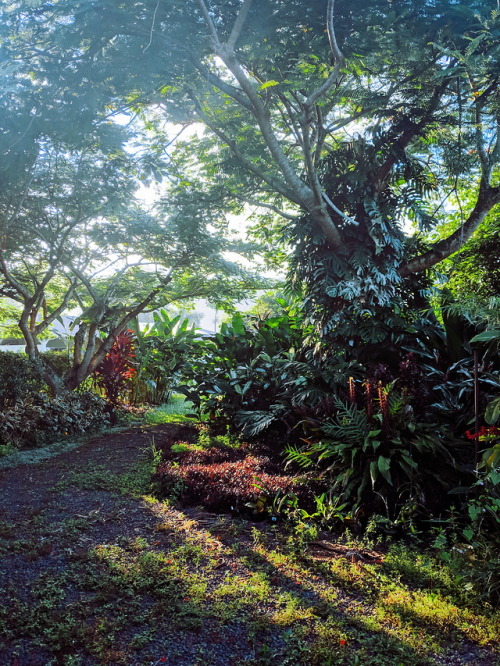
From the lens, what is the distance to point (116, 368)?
26.0 feet

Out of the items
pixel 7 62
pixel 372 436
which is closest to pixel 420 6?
pixel 372 436

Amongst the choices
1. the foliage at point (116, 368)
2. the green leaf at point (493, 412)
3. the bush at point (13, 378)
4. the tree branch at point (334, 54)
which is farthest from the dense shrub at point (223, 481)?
the foliage at point (116, 368)

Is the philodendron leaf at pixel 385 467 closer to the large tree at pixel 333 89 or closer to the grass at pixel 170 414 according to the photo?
the large tree at pixel 333 89

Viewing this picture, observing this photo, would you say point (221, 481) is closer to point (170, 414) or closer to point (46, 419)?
point (46, 419)

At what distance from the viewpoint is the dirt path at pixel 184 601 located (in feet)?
5.77

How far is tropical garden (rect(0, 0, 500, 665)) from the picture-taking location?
6.74ft

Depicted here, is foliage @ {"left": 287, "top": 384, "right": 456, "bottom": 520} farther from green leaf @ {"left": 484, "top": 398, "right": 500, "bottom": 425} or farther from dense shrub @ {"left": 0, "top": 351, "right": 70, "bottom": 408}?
dense shrub @ {"left": 0, "top": 351, "right": 70, "bottom": 408}

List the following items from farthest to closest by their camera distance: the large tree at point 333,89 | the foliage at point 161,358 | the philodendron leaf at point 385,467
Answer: the foliage at point 161,358, the large tree at point 333,89, the philodendron leaf at point 385,467

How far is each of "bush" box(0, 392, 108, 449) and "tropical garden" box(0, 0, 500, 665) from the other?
37 mm

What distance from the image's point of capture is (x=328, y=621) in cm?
195

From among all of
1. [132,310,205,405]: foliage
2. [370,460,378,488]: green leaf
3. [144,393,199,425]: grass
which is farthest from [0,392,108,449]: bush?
[370,460,378,488]: green leaf

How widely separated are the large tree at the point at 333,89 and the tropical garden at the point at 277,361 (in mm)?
26

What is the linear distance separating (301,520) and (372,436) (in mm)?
790

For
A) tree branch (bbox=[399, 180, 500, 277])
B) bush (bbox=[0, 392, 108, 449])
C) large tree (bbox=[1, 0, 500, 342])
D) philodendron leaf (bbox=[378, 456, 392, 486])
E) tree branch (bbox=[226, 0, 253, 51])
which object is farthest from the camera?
bush (bbox=[0, 392, 108, 449])
